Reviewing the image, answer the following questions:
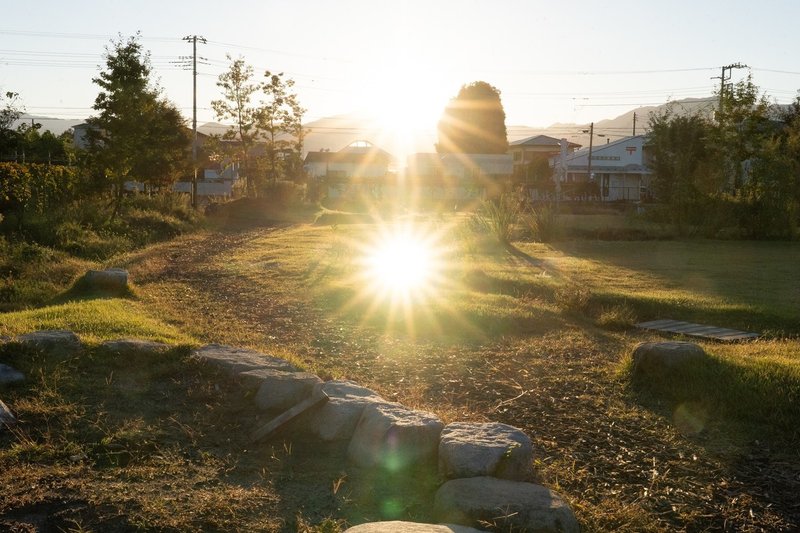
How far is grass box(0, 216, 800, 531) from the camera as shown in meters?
3.90

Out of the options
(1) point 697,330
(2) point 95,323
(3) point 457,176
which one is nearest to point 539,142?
(3) point 457,176

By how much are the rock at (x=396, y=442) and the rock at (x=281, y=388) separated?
27.0 inches

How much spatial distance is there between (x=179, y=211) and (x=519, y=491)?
935 inches

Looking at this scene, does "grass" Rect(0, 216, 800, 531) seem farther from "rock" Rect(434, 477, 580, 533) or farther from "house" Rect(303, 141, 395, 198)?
"house" Rect(303, 141, 395, 198)

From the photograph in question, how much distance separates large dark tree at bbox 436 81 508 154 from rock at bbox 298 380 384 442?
6401cm

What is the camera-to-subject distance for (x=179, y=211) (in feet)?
85.4

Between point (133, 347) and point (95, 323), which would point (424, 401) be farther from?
point (95, 323)

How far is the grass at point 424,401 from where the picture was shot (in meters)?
3.90

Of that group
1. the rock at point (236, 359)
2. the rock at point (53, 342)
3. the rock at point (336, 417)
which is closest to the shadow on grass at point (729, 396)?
the rock at point (336, 417)

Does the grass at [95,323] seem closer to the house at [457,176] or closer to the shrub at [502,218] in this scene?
the shrub at [502,218]

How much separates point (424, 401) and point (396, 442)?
57.3 inches

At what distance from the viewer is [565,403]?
19.3 ft

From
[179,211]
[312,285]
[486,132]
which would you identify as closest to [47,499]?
[312,285]

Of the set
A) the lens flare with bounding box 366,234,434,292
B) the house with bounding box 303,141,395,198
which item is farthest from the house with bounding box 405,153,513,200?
the lens flare with bounding box 366,234,434,292
